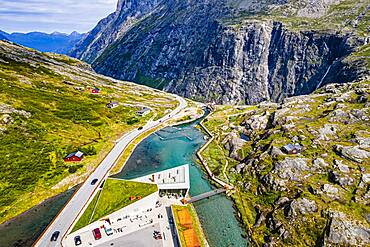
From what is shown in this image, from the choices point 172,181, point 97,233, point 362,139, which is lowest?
point 172,181

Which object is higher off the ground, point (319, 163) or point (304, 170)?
point (319, 163)

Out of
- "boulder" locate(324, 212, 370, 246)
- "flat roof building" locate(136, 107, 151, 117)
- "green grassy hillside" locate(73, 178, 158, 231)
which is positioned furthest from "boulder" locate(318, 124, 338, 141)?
"flat roof building" locate(136, 107, 151, 117)

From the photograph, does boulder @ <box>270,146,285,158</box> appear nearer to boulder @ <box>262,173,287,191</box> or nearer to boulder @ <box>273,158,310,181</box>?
boulder @ <box>273,158,310,181</box>

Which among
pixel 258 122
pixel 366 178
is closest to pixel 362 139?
pixel 366 178

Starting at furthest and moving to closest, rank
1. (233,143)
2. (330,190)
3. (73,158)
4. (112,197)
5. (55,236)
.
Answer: (233,143) → (73,158) → (112,197) → (330,190) → (55,236)

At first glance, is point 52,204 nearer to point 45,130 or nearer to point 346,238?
point 45,130

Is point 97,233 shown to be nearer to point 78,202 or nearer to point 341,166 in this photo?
point 78,202
